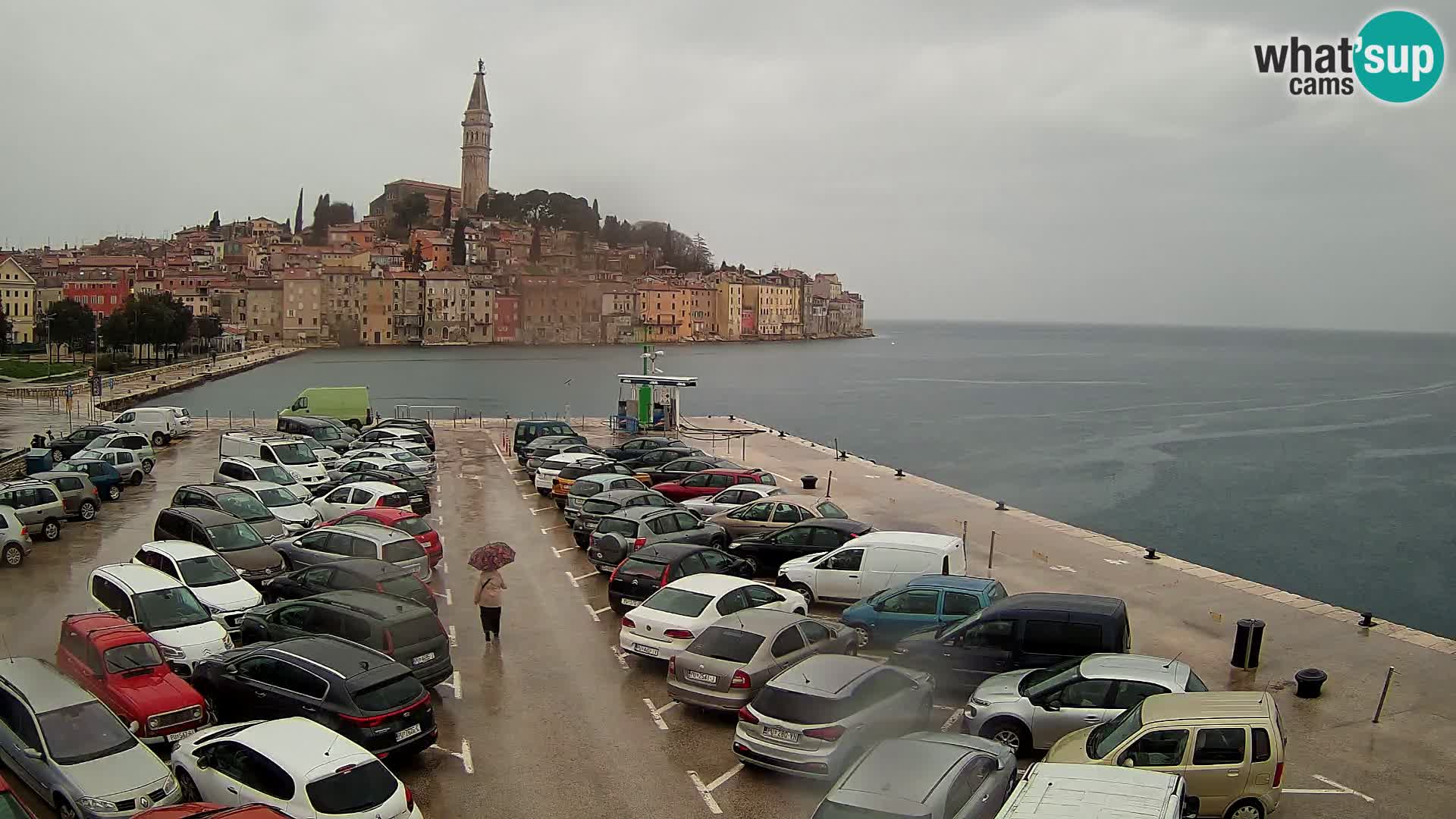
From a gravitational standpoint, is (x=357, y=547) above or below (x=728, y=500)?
above

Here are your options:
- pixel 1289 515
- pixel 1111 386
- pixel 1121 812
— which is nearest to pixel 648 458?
pixel 1121 812

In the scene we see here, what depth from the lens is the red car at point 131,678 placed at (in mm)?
8508

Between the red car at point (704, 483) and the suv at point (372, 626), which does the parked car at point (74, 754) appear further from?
the red car at point (704, 483)

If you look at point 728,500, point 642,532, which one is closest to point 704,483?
point 728,500

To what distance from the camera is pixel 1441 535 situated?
120 ft

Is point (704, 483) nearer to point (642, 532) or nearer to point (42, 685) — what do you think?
point (642, 532)

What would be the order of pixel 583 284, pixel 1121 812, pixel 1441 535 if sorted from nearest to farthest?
1. pixel 1121 812
2. pixel 1441 535
3. pixel 583 284

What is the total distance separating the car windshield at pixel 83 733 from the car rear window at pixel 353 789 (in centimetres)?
196

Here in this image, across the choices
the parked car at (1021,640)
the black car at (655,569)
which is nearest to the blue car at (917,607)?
the parked car at (1021,640)

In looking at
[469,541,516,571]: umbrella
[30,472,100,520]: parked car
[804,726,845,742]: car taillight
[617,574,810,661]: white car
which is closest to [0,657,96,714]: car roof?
[469,541,516,571]: umbrella

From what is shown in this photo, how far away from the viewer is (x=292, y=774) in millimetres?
6758

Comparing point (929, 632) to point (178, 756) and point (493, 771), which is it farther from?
point (178, 756)

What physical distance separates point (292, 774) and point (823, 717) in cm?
380

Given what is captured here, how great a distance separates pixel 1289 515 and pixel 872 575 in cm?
3234
